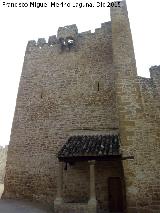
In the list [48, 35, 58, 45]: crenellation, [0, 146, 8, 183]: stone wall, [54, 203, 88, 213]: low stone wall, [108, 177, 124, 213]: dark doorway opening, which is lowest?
[54, 203, 88, 213]: low stone wall

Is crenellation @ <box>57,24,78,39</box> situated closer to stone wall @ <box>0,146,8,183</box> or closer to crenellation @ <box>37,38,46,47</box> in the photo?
crenellation @ <box>37,38,46,47</box>

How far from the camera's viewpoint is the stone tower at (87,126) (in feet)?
32.0

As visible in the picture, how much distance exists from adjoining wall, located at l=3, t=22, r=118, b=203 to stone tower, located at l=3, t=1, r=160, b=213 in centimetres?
5

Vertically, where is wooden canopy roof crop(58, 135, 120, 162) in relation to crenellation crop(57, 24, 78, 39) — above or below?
below

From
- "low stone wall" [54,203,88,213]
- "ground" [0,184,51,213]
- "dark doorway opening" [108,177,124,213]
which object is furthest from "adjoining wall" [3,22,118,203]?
"low stone wall" [54,203,88,213]

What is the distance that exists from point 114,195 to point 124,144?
2.52m

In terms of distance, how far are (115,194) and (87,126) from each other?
3485 millimetres

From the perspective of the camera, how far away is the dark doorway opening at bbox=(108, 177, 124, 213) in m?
10.6

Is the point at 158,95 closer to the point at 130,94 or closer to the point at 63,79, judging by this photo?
the point at 130,94

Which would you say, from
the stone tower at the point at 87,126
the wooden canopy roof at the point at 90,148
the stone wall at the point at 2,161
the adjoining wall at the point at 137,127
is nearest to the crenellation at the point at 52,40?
the stone tower at the point at 87,126

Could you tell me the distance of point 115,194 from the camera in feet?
35.5

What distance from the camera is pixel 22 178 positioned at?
41.0 feet

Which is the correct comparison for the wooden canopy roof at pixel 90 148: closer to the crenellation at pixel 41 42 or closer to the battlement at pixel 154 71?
the battlement at pixel 154 71

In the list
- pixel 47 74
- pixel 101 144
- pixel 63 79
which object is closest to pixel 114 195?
pixel 101 144
